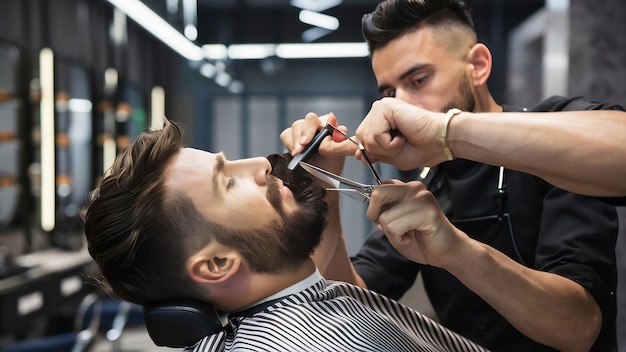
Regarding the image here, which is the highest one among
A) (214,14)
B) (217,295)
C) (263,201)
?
(214,14)

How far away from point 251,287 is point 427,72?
749 mm

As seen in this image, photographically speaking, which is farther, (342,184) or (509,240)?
(509,240)

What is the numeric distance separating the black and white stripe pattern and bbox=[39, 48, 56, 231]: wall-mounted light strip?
4205mm

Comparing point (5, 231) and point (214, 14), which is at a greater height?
point (214, 14)

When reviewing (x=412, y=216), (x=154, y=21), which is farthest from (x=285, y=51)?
(x=412, y=216)

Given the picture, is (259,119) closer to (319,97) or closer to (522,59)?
(319,97)

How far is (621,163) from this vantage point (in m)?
1.12

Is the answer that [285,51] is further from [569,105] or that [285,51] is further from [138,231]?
[138,231]

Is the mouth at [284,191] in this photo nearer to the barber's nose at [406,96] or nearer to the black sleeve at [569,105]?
the barber's nose at [406,96]

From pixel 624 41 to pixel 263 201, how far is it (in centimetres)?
288

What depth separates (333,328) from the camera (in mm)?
1353

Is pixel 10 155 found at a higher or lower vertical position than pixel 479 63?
lower

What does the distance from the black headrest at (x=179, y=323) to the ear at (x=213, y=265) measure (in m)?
0.08

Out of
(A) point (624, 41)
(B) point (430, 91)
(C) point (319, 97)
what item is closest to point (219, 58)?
(C) point (319, 97)
